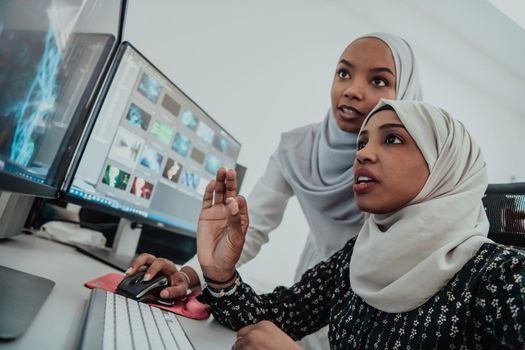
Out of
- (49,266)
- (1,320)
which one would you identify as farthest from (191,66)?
(1,320)

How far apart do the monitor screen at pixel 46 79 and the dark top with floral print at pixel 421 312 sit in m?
0.41

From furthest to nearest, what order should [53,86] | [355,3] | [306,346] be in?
[355,3] < [306,346] < [53,86]

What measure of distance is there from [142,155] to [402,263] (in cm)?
72

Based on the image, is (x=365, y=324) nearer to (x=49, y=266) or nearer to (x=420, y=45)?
(x=49, y=266)

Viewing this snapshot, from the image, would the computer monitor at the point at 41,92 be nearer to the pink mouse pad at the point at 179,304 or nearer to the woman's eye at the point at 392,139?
the pink mouse pad at the point at 179,304

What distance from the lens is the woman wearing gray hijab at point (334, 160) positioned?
3.31 feet

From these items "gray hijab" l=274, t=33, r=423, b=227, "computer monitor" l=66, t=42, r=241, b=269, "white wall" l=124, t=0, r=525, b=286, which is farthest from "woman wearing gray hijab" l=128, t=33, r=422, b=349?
"white wall" l=124, t=0, r=525, b=286

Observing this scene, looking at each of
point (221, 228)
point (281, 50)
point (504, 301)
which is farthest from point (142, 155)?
point (281, 50)

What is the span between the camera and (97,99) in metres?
0.87

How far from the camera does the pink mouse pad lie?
681 millimetres

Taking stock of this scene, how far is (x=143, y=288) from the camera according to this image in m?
0.68

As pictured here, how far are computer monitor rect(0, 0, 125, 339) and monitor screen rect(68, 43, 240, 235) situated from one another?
67 millimetres

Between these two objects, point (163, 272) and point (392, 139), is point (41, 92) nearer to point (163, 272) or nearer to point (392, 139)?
point (163, 272)

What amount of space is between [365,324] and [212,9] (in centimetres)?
211
